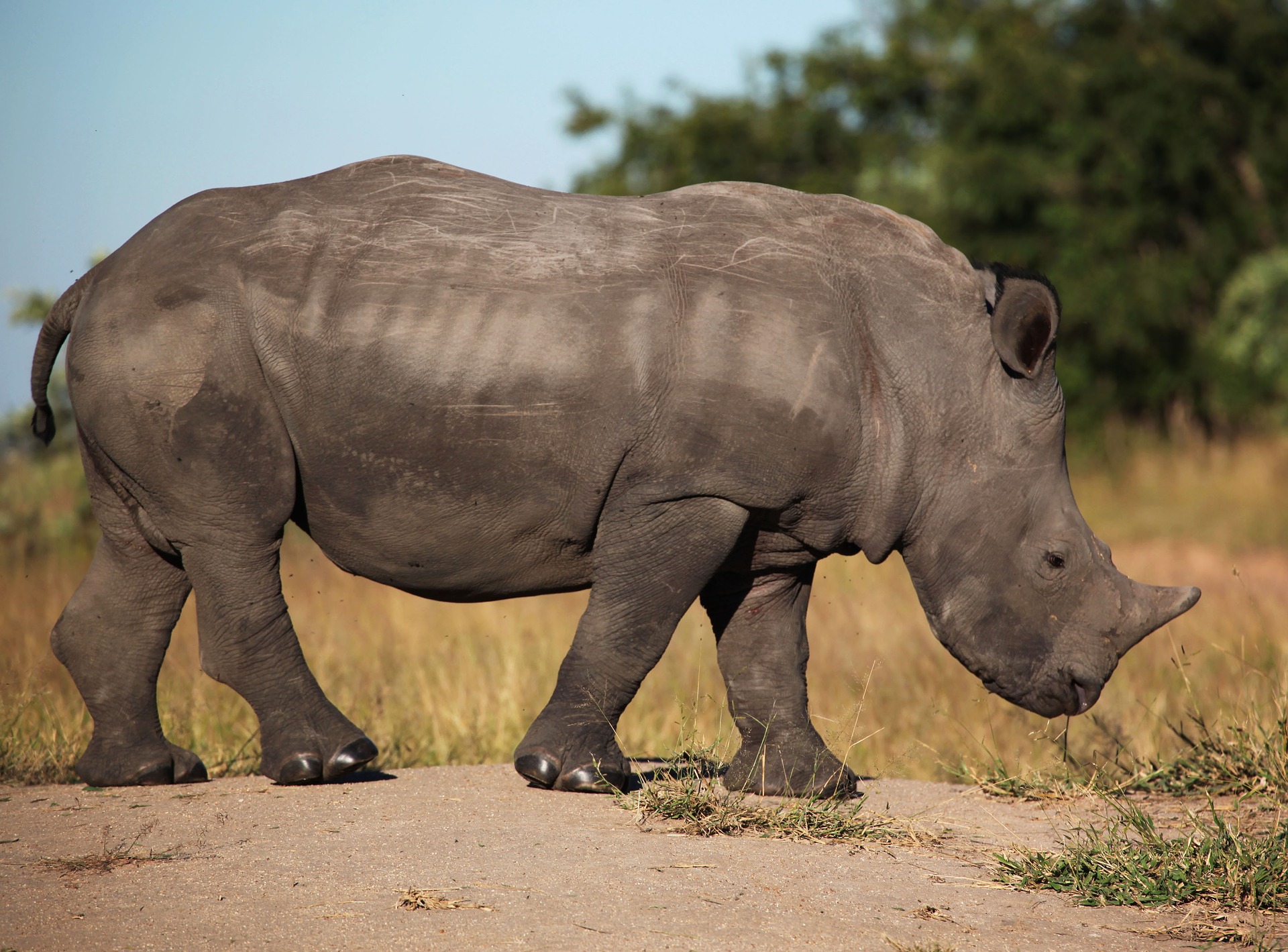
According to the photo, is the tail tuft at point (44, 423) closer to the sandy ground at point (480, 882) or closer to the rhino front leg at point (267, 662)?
the rhino front leg at point (267, 662)

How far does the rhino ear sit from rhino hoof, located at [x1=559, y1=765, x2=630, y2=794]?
193 centimetres

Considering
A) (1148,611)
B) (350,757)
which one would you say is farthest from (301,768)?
(1148,611)

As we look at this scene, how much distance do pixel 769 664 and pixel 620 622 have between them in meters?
0.79

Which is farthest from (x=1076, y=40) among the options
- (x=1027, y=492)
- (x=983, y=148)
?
(x=1027, y=492)

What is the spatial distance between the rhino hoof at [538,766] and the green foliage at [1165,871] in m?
1.44

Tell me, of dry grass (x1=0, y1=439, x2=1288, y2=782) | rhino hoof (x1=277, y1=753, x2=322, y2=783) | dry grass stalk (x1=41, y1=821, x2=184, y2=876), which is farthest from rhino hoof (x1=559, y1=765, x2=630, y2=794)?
dry grass stalk (x1=41, y1=821, x2=184, y2=876)

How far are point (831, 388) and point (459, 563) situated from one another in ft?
4.50

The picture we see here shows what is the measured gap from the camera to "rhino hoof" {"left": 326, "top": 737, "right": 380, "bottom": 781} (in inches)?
179

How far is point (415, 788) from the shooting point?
4.66 meters

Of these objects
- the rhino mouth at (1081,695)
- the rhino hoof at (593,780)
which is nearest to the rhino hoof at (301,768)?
the rhino hoof at (593,780)

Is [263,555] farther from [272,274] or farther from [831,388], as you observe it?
[831,388]

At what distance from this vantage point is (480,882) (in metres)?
3.46

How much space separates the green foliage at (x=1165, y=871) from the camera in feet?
12.2

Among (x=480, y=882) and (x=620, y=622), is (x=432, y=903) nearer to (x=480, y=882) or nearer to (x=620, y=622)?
(x=480, y=882)
